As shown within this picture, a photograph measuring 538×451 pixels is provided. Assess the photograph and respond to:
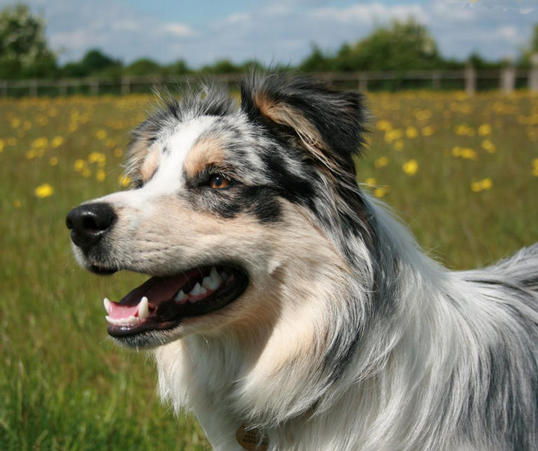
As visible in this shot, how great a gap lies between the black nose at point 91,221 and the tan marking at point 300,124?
85cm

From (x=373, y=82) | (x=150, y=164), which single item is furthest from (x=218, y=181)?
(x=373, y=82)

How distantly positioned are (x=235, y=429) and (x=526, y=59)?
52.7 metres

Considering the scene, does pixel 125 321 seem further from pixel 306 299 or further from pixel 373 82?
pixel 373 82

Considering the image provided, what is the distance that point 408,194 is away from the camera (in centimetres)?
755

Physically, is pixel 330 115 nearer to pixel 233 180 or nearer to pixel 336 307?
pixel 233 180

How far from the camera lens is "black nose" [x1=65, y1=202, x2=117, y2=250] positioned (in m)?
2.43

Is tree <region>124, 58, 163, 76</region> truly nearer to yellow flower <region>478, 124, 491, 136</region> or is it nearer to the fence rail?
the fence rail

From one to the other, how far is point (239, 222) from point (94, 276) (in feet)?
9.62

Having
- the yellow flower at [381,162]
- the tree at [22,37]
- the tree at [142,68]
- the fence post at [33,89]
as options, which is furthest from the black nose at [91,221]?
the tree at [22,37]

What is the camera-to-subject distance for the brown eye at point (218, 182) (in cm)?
272

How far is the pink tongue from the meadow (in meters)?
0.82

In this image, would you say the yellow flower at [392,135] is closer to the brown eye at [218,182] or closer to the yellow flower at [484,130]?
the yellow flower at [484,130]

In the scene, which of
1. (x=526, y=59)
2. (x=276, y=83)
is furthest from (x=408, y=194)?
(x=526, y=59)

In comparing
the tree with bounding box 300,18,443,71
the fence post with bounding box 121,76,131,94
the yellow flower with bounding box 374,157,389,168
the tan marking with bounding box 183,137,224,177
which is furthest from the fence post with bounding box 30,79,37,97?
the tan marking with bounding box 183,137,224,177
